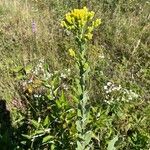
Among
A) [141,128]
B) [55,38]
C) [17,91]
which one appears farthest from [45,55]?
[141,128]

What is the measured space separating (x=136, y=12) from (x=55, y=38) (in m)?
1.29

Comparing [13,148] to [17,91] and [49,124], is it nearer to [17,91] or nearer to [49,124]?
[49,124]

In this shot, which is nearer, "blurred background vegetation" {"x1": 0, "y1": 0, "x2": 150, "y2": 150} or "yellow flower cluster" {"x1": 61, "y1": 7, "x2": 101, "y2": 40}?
"yellow flower cluster" {"x1": 61, "y1": 7, "x2": 101, "y2": 40}

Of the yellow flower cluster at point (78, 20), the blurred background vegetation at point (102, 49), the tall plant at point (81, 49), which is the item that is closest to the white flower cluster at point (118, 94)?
the blurred background vegetation at point (102, 49)

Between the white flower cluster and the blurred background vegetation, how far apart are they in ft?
0.07

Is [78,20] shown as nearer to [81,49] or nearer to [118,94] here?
[81,49]

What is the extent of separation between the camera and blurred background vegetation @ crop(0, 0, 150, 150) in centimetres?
421

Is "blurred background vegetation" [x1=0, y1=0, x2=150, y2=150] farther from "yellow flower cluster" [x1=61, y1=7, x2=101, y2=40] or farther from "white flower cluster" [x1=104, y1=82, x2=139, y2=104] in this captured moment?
"yellow flower cluster" [x1=61, y1=7, x2=101, y2=40]

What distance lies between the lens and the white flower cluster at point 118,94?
421 centimetres

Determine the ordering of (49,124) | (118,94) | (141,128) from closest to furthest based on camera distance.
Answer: (49,124) → (141,128) → (118,94)

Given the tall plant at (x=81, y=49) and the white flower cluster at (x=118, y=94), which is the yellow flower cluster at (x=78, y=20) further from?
the white flower cluster at (x=118, y=94)

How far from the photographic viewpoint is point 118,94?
172 inches

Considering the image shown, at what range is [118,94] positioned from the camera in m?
4.37

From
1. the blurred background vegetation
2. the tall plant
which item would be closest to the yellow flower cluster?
the tall plant
